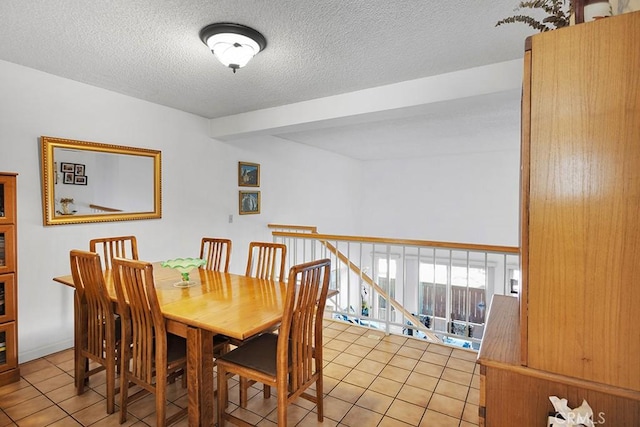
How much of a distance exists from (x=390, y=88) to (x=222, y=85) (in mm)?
1499

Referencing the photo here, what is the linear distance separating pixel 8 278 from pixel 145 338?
1305 millimetres

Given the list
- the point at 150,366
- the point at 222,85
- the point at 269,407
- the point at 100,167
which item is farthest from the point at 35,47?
the point at 269,407

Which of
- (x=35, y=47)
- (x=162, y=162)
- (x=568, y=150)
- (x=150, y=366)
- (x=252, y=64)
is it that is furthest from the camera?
(x=162, y=162)

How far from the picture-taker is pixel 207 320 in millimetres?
1653

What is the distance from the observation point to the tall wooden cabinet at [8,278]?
2266 mm

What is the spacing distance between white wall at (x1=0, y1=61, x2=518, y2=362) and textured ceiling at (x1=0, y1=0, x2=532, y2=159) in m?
0.31

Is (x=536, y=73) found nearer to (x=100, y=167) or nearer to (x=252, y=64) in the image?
(x=252, y=64)

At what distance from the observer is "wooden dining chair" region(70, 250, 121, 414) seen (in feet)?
6.55

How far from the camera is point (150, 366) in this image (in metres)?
1.83

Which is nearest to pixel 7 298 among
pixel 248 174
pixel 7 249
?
pixel 7 249

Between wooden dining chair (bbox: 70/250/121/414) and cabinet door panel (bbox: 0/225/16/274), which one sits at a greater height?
cabinet door panel (bbox: 0/225/16/274)

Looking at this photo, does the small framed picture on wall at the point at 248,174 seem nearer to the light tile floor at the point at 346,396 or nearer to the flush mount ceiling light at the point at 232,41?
the flush mount ceiling light at the point at 232,41

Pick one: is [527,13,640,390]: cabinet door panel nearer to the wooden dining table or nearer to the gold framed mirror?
the wooden dining table

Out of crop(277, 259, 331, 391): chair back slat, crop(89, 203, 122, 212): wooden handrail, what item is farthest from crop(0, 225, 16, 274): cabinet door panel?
crop(277, 259, 331, 391): chair back slat
